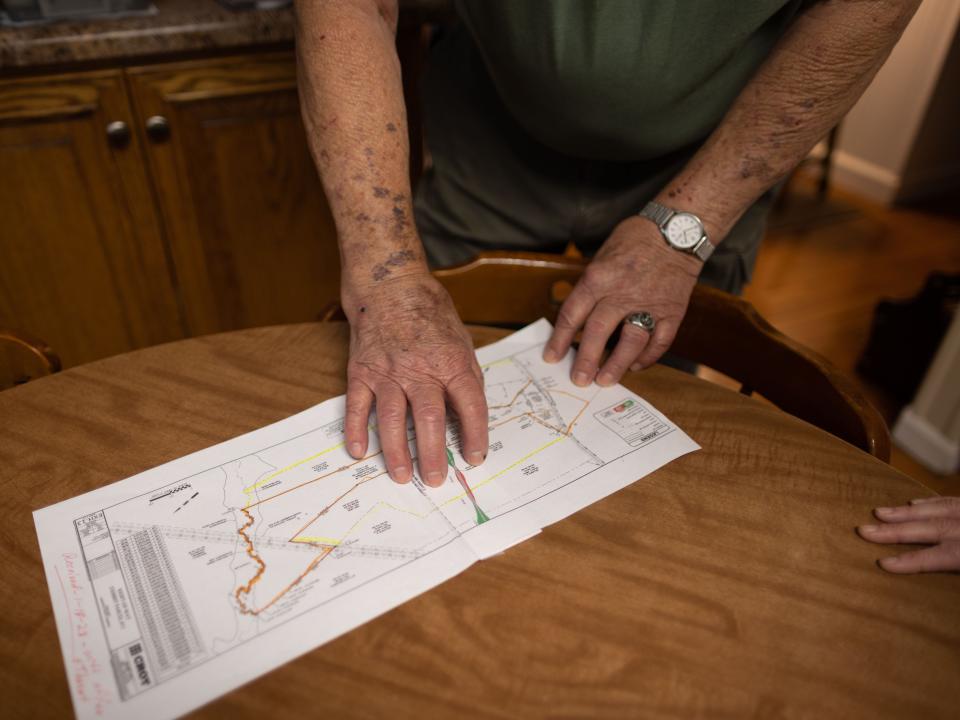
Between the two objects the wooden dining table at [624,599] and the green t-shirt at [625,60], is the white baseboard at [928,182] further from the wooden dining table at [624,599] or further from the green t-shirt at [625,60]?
the wooden dining table at [624,599]

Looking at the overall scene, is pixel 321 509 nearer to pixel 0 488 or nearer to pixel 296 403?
pixel 296 403

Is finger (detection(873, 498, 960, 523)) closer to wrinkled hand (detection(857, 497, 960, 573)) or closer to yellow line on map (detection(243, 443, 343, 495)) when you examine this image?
wrinkled hand (detection(857, 497, 960, 573))

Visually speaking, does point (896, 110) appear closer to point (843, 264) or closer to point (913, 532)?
point (843, 264)

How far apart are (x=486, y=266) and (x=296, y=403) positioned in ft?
1.02

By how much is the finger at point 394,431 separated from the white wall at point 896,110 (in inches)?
101

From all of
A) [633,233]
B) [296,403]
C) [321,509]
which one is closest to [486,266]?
[633,233]

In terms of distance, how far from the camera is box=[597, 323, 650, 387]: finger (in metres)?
0.76

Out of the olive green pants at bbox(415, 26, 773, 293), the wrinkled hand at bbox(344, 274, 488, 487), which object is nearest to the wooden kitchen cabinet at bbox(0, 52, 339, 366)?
the olive green pants at bbox(415, 26, 773, 293)

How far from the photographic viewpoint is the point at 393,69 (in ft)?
2.72

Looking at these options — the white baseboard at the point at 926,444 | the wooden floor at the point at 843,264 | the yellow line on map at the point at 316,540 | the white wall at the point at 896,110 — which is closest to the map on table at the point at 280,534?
the yellow line on map at the point at 316,540

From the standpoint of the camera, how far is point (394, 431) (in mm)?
645

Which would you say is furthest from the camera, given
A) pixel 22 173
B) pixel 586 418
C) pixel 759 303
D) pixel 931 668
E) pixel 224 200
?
pixel 759 303

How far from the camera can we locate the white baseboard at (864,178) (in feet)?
10.0

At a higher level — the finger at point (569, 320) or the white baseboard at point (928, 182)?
the finger at point (569, 320)
